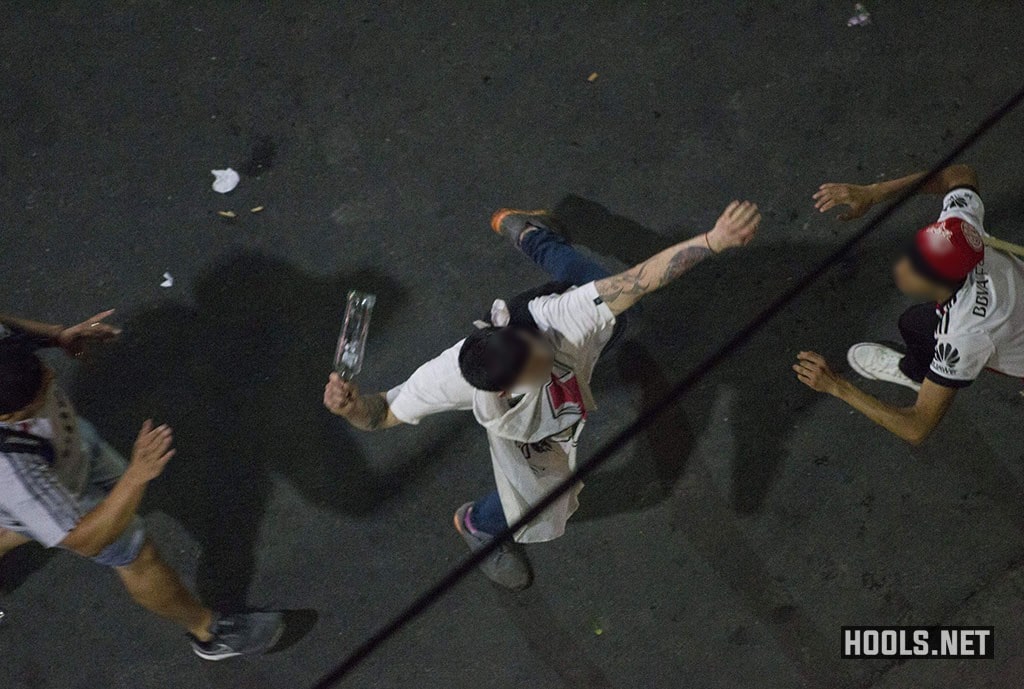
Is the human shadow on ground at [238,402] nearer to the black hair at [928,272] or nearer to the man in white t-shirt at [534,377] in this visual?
the man in white t-shirt at [534,377]

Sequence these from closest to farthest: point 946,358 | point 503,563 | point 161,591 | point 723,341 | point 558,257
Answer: point 946,358 → point 161,591 → point 558,257 → point 503,563 → point 723,341

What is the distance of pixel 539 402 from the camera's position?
2.84 metres

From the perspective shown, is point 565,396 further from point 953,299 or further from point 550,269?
point 953,299

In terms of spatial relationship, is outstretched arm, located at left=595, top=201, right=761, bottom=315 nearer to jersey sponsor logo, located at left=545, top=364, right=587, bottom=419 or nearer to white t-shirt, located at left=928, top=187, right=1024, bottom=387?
jersey sponsor logo, located at left=545, top=364, right=587, bottom=419

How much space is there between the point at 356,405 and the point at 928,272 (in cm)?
201

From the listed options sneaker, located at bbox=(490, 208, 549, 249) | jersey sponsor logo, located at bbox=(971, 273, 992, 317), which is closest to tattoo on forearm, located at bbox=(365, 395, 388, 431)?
sneaker, located at bbox=(490, 208, 549, 249)

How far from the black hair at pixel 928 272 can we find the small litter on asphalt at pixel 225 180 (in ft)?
10.1

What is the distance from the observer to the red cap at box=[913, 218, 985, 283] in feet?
8.63

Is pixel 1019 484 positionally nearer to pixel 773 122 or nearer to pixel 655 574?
pixel 655 574

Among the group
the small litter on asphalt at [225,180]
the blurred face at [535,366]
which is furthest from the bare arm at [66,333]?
the blurred face at [535,366]

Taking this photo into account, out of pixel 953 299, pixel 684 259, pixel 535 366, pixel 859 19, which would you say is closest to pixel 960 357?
pixel 953 299

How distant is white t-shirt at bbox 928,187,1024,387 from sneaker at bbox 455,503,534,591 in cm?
189

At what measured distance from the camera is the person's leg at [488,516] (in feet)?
11.4

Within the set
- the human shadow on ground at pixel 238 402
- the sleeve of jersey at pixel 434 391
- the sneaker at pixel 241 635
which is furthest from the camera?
the human shadow on ground at pixel 238 402
